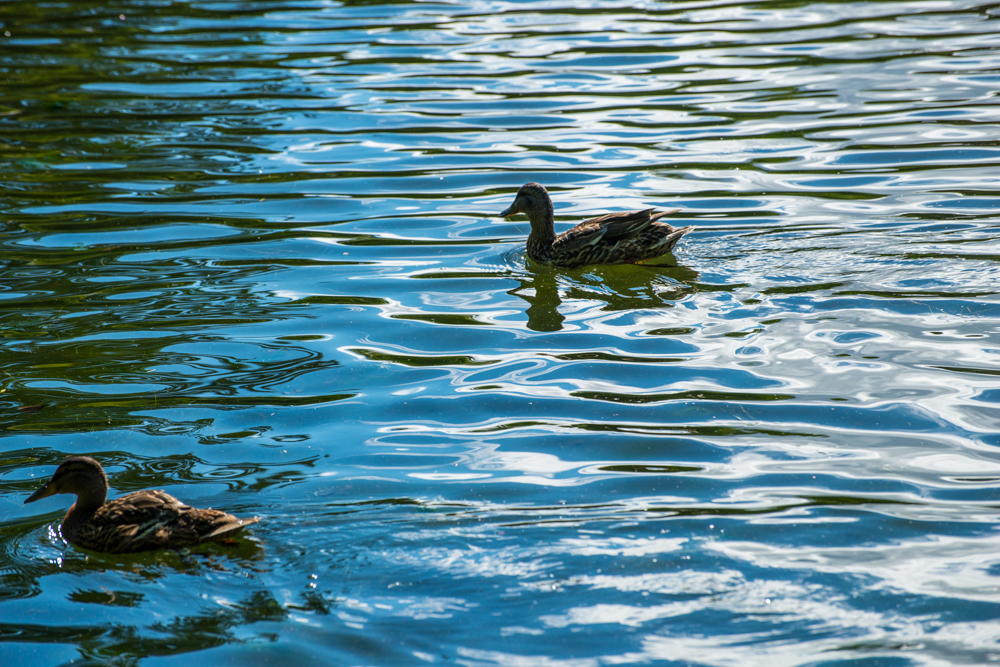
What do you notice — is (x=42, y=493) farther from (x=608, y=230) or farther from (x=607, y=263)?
(x=607, y=263)

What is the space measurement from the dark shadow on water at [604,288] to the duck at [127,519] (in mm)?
3562

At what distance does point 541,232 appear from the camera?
9.69 m

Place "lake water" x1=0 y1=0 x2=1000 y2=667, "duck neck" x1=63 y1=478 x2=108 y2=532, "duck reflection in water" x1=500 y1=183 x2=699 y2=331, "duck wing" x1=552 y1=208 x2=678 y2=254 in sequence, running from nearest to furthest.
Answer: "lake water" x1=0 y1=0 x2=1000 y2=667, "duck neck" x1=63 y1=478 x2=108 y2=532, "duck reflection in water" x1=500 y1=183 x2=699 y2=331, "duck wing" x1=552 y1=208 x2=678 y2=254

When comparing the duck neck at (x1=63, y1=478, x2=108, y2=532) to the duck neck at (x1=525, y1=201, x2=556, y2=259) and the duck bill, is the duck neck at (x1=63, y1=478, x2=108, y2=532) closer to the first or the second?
the duck bill

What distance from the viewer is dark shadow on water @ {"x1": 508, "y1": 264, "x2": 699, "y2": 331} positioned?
8414mm

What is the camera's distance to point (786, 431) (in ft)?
20.3

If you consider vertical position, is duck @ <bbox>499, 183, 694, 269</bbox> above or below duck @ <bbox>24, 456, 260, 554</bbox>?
above

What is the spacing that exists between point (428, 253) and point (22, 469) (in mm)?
4584

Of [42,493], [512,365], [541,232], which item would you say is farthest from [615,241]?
[42,493]

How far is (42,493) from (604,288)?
5126mm

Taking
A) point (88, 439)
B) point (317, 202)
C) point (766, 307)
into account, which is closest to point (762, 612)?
point (766, 307)

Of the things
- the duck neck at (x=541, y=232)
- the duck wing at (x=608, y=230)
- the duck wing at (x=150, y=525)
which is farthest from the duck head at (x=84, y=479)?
the duck neck at (x=541, y=232)

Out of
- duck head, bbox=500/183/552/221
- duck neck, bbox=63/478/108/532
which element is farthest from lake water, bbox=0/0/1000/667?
duck head, bbox=500/183/552/221

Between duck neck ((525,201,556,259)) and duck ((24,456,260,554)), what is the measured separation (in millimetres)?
4961
